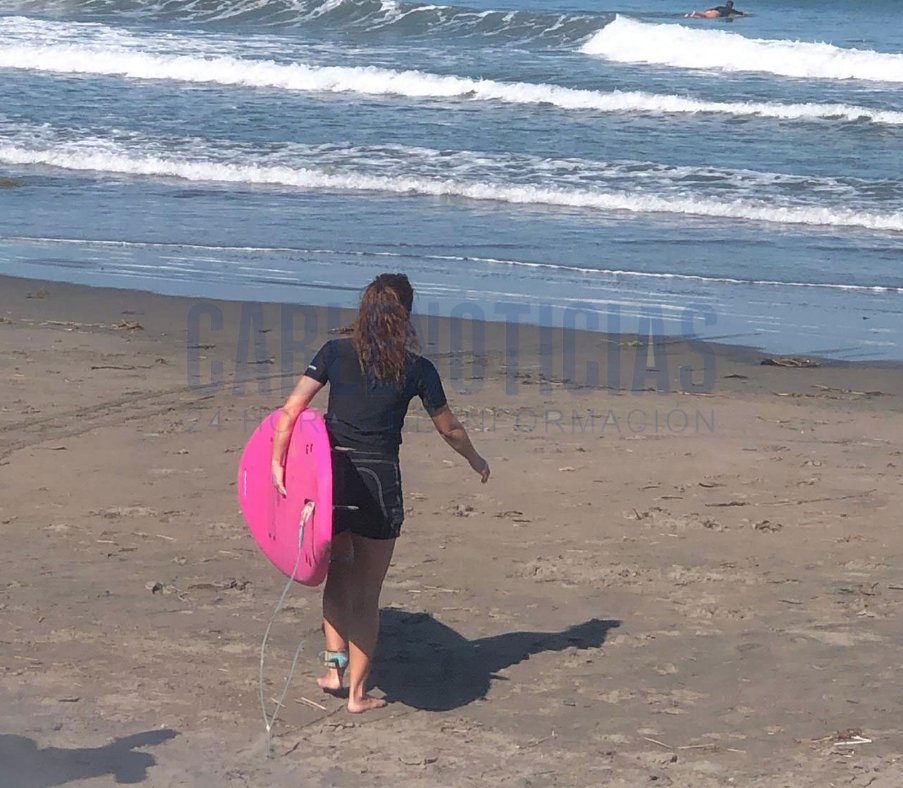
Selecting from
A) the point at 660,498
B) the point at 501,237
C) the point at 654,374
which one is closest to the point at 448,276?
the point at 501,237

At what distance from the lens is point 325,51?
1091 inches

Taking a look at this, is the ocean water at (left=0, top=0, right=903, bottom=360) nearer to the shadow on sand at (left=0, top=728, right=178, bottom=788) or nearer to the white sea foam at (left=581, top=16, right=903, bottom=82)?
the white sea foam at (left=581, top=16, right=903, bottom=82)

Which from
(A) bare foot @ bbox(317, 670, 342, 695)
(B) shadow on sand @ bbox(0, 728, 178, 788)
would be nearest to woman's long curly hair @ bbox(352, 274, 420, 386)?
(A) bare foot @ bbox(317, 670, 342, 695)

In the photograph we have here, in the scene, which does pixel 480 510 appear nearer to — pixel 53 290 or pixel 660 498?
pixel 660 498

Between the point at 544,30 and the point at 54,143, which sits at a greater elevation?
the point at 544,30

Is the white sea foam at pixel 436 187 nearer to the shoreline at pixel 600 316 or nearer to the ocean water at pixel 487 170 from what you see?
the ocean water at pixel 487 170

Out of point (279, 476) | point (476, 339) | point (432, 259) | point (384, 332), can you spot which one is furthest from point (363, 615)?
point (432, 259)

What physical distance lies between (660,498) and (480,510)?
2.87 ft

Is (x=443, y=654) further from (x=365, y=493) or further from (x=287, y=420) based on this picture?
(x=287, y=420)

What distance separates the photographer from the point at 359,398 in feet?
14.0

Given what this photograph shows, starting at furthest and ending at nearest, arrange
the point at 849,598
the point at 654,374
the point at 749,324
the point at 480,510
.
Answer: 1. the point at 749,324
2. the point at 654,374
3. the point at 480,510
4. the point at 849,598

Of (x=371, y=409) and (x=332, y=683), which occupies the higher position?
(x=371, y=409)

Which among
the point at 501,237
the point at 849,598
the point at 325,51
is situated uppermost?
the point at 325,51

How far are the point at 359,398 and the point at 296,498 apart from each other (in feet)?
1.23
